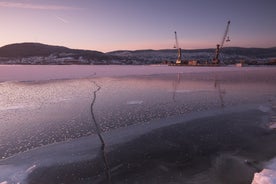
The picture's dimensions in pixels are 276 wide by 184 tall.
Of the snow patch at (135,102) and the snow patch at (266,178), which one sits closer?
the snow patch at (266,178)

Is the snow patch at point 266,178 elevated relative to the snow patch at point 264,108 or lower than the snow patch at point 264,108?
elevated

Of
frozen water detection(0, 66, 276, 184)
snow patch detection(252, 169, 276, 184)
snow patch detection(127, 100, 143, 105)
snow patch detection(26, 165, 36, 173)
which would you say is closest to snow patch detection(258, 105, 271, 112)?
frozen water detection(0, 66, 276, 184)

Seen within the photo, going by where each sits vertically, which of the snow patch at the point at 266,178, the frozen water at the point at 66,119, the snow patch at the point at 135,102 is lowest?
the snow patch at the point at 135,102

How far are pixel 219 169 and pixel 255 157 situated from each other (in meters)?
1.18

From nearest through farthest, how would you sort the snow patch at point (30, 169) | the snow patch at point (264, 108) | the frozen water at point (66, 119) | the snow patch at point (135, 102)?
the snow patch at point (30, 169) → the frozen water at point (66, 119) → the snow patch at point (264, 108) → the snow patch at point (135, 102)

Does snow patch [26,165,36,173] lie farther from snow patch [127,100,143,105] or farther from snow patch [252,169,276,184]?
snow patch [127,100,143,105]

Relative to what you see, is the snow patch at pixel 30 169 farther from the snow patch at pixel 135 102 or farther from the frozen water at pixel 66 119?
the snow patch at pixel 135 102

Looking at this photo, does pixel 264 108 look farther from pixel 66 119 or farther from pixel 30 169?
pixel 30 169

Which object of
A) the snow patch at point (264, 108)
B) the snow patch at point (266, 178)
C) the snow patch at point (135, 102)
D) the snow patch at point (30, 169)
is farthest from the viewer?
the snow patch at point (135, 102)

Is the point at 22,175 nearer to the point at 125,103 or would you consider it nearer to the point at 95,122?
the point at 95,122

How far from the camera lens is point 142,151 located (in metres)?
6.52

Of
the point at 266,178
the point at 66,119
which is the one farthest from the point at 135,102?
the point at 266,178

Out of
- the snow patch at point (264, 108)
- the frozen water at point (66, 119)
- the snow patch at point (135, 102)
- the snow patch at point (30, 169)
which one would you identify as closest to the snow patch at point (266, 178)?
the frozen water at point (66, 119)

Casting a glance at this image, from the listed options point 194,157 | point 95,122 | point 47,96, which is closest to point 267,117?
point 194,157
